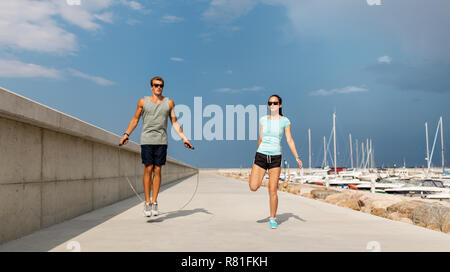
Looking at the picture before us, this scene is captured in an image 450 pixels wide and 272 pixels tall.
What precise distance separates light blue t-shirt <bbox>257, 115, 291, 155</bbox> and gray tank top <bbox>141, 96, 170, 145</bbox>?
1.60 metres

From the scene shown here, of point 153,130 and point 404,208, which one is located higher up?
point 153,130

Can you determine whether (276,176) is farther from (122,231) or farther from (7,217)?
(7,217)

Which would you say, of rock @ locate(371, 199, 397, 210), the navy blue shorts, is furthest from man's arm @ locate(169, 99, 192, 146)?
rock @ locate(371, 199, 397, 210)

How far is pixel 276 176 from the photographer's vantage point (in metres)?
5.89

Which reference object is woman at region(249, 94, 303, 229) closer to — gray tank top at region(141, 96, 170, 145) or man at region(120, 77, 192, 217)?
man at region(120, 77, 192, 217)

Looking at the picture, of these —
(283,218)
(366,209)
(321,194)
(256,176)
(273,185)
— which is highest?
(256,176)

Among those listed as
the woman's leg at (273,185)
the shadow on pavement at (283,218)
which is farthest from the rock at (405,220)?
the woman's leg at (273,185)

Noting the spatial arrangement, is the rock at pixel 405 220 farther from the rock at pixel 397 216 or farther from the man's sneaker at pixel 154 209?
the man's sneaker at pixel 154 209

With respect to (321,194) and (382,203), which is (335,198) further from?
(382,203)

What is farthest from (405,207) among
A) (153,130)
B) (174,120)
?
(153,130)

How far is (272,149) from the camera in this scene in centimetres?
589

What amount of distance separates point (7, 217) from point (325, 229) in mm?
4167

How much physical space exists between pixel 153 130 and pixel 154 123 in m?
0.11
